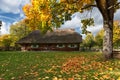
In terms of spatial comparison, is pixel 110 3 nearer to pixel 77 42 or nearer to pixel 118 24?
pixel 77 42

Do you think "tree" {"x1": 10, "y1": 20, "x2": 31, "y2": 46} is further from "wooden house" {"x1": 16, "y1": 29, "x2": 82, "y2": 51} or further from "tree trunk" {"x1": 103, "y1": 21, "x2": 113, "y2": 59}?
"tree trunk" {"x1": 103, "y1": 21, "x2": 113, "y2": 59}

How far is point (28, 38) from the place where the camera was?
5784 cm

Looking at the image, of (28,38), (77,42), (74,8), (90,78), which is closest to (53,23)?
(74,8)

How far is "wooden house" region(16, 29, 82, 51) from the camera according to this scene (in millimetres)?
55438

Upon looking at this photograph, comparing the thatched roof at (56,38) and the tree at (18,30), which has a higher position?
the tree at (18,30)

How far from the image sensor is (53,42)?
181 ft

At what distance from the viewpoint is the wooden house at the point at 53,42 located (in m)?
55.4

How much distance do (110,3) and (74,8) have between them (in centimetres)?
272

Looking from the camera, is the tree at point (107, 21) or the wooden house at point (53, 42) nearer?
the tree at point (107, 21)

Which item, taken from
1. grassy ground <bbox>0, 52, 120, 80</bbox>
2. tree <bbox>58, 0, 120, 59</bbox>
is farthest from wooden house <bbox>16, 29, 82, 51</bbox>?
grassy ground <bbox>0, 52, 120, 80</bbox>

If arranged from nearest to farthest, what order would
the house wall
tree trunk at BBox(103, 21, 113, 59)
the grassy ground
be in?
the grassy ground
tree trunk at BBox(103, 21, 113, 59)
the house wall

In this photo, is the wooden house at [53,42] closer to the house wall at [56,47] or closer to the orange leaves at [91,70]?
the house wall at [56,47]

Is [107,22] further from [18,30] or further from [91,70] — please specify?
[18,30]

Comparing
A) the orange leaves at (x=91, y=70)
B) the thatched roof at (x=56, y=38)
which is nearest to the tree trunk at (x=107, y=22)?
the orange leaves at (x=91, y=70)
